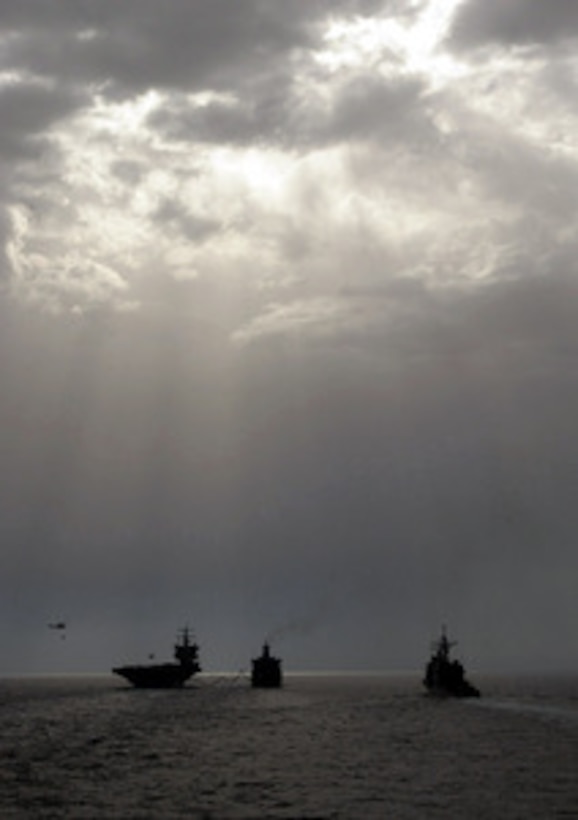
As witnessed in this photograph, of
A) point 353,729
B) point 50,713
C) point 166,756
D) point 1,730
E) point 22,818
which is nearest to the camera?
point 22,818

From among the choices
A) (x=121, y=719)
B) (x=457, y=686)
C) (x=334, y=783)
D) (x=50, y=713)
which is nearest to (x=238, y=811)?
(x=334, y=783)

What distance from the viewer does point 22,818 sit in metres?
46.3

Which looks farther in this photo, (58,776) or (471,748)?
(471,748)

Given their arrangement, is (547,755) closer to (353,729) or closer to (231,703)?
(353,729)

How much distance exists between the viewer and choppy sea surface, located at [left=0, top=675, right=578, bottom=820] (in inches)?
2004

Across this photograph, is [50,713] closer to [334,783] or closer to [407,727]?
[407,727]

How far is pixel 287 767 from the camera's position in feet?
228

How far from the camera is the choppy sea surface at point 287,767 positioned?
167 ft

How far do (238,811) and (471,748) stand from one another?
127ft

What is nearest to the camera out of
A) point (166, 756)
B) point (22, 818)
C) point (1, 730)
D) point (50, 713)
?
point (22, 818)

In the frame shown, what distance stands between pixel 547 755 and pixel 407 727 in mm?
33518

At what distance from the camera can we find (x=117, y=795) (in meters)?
54.3

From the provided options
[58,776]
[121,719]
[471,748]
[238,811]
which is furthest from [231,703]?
[238,811]

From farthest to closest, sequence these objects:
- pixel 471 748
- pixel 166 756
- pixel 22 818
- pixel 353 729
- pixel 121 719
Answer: pixel 121 719 → pixel 353 729 → pixel 471 748 → pixel 166 756 → pixel 22 818
